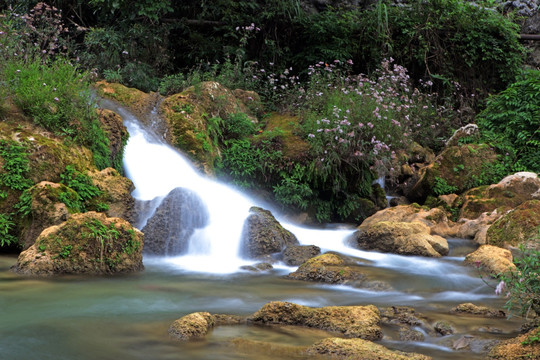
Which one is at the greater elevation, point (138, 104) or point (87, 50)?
point (87, 50)

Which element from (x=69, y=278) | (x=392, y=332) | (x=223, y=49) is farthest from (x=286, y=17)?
(x=392, y=332)

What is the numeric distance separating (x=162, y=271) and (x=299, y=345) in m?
3.16

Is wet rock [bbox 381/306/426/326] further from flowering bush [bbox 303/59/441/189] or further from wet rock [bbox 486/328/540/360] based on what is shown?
flowering bush [bbox 303/59/441/189]

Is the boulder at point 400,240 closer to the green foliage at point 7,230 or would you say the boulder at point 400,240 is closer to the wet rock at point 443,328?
the wet rock at point 443,328

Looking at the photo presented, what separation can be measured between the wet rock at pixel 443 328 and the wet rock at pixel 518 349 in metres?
0.55

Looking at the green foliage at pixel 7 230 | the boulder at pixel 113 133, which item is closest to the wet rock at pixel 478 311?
the green foliage at pixel 7 230

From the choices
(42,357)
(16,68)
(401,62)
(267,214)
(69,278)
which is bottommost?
(42,357)

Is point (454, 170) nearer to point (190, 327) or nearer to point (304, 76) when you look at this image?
point (304, 76)

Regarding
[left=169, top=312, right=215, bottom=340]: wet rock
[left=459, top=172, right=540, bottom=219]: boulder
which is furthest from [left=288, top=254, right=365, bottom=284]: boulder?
[left=459, top=172, right=540, bottom=219]: boulder

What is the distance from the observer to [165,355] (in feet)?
12.2

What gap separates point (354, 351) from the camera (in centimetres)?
377

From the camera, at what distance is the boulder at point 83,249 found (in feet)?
19.7

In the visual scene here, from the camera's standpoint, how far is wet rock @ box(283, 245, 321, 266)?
7477 mm

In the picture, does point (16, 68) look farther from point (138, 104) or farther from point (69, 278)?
point (69, 278)
